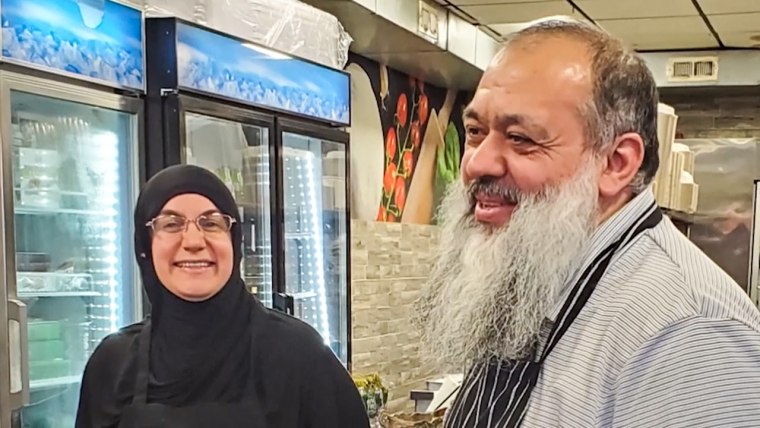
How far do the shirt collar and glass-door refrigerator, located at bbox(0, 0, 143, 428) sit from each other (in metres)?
1.63

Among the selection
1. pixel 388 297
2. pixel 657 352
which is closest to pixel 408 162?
pixel 388 297

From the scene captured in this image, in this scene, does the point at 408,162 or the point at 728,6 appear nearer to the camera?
the point at 728,6

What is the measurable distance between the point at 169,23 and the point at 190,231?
0.83m

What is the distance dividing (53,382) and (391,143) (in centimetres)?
311

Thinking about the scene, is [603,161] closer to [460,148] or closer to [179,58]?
[179,58]

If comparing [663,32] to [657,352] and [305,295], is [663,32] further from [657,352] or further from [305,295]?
[657,352]

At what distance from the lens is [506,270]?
133cm

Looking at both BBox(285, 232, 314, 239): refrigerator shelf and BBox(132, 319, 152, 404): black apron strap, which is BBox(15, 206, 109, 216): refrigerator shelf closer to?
BBox(132, 319, 152, 404): black apron strap

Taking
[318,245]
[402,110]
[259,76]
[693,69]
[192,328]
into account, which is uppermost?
[693,69]

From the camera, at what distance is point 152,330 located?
96.3 inches

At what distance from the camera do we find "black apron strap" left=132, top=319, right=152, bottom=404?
2.35m

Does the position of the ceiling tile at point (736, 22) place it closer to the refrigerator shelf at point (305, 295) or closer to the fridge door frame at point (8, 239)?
the refrigerator shelf at point (305, 295)

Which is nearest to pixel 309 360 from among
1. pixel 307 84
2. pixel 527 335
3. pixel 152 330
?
pixel 152 330

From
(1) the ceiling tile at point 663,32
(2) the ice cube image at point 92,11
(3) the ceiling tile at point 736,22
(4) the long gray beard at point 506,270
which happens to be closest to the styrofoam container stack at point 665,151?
(1) the ceiling tile at point 663,32
